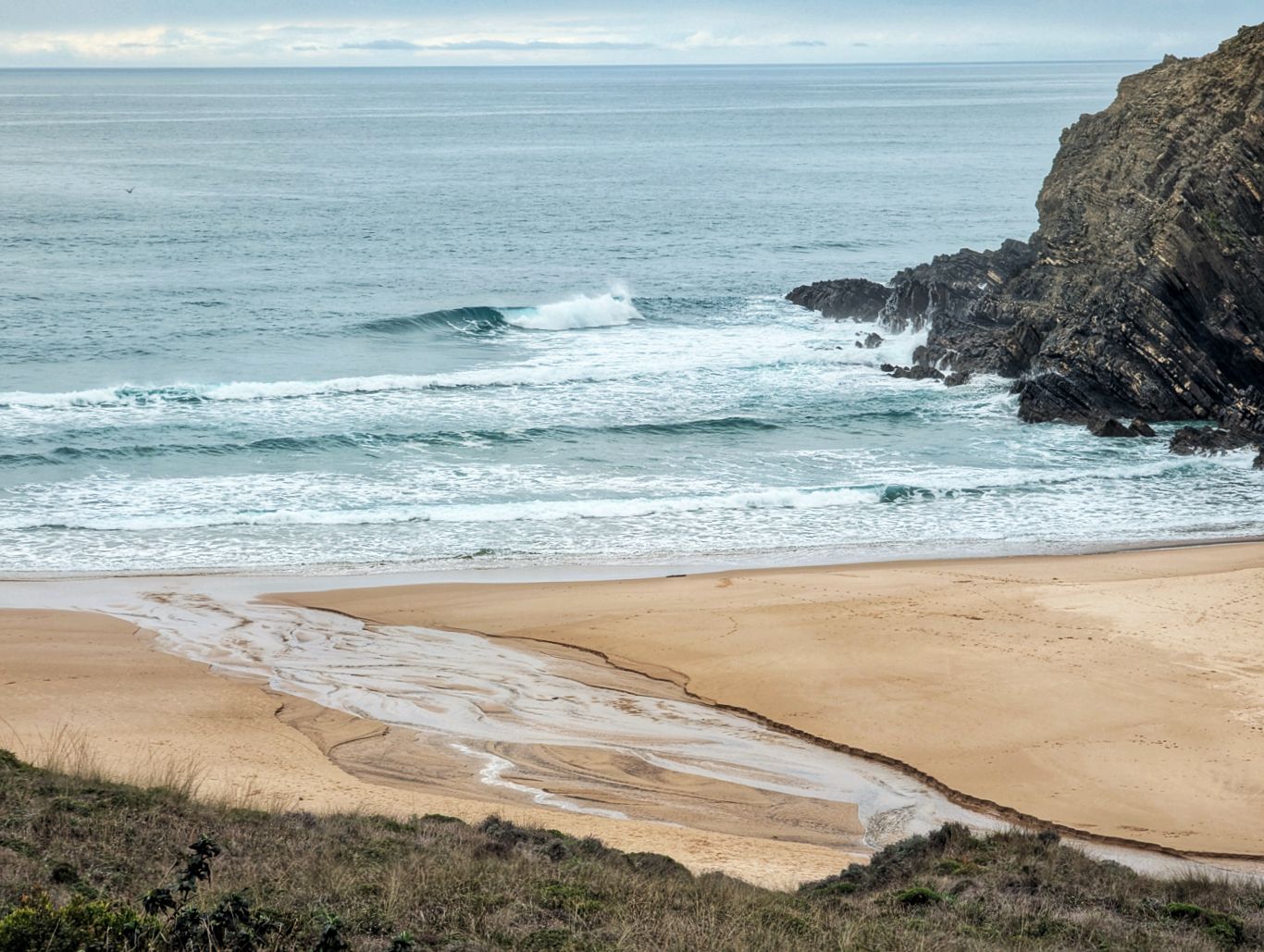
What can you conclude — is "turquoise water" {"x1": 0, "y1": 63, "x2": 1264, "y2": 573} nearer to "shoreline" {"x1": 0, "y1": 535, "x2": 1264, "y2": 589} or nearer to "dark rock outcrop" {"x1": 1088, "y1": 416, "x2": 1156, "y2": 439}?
"shoreline" {"x1": 0, "y1": 535, "x2": 1264, "y2": 589}

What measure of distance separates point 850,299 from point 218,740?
34.6 metres

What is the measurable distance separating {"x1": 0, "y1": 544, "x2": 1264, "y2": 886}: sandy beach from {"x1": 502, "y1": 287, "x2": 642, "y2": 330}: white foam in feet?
82.6

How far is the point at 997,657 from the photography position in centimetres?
1712

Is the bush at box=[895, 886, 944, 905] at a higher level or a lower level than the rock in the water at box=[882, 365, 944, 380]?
lower

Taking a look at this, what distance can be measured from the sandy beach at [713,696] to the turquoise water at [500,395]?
3.03 meters

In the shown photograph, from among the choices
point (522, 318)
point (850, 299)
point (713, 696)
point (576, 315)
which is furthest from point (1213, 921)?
point (576, 315)

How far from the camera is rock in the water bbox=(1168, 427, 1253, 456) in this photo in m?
28.4

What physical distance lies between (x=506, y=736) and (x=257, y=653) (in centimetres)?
478

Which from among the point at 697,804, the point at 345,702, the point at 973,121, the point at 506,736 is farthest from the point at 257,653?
the point at 973,121

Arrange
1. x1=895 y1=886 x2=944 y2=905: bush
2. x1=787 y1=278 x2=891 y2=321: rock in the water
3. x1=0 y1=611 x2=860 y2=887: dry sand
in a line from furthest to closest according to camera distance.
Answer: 1. x1=787 y1=278 x2=891 y2=321: rock in the water
2. x1=0 y1=611 x2=860 y2=887: dry sand
3. x1=895 y1=886 x2=944 y2=905: bush

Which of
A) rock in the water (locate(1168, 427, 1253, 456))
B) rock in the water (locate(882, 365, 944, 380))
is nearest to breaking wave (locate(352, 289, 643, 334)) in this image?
rock in the water (locate(882, 365, 944, 380))

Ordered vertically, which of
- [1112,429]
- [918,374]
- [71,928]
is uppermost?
[918,374]

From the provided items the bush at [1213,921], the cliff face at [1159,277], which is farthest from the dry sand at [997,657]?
the cliff face at [1159,277]

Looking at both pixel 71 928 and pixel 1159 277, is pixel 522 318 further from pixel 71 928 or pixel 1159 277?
pixel 71 928
